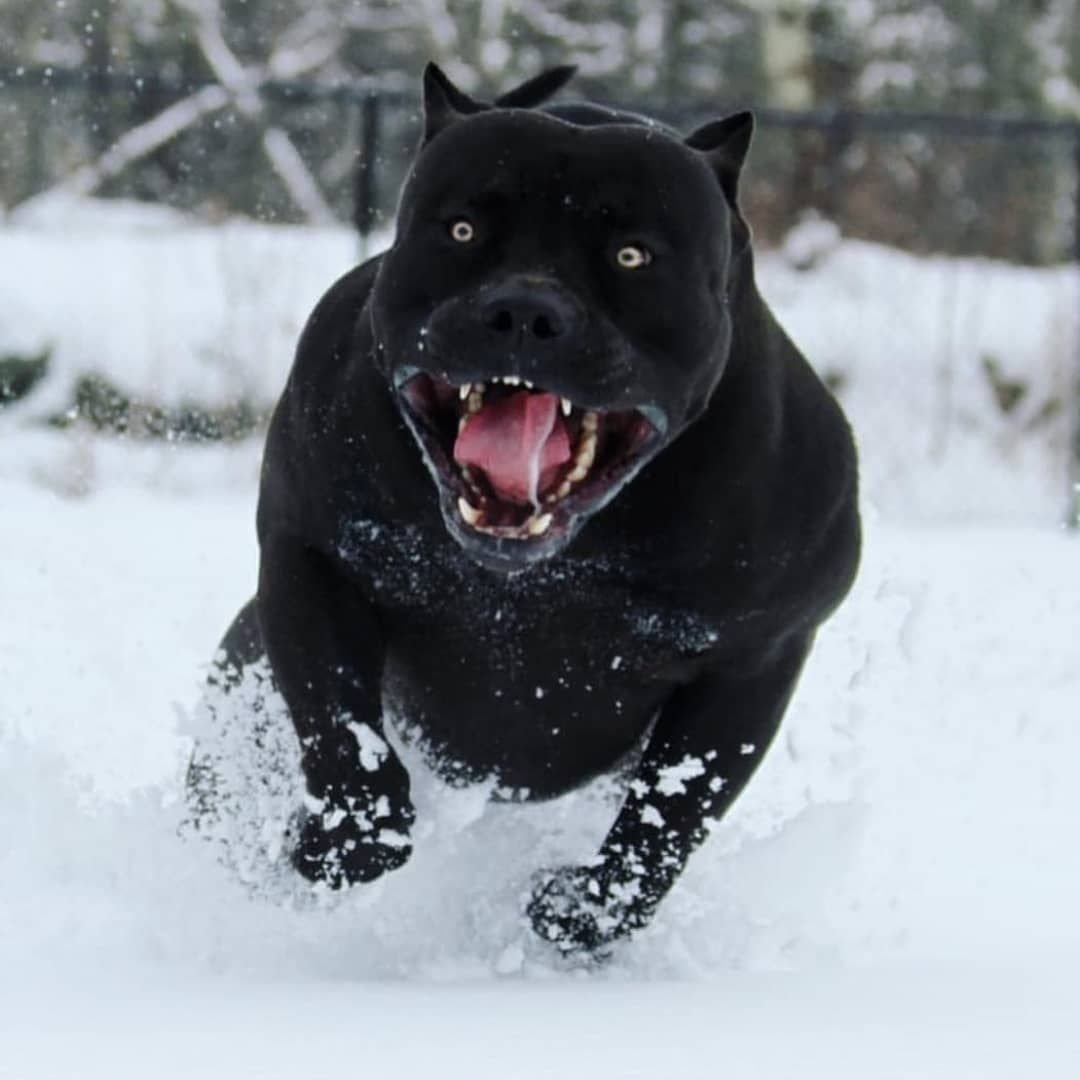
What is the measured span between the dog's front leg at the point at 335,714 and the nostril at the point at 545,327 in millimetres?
634

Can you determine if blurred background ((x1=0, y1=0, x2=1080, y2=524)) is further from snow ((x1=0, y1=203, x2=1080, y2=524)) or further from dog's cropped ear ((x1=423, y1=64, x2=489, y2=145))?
dog's cropped ear ((x1=423, y1=64, x2=489, y2=145))

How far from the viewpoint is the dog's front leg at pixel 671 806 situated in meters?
3.39

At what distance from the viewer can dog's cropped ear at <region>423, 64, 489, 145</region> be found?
3230mm

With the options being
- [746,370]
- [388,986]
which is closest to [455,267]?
[746,370]

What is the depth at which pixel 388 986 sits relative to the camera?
3.11 meters

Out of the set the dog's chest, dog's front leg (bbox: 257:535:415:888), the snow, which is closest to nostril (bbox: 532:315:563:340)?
the dog's chest

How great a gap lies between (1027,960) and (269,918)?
3.44 ft

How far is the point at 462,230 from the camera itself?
300cm

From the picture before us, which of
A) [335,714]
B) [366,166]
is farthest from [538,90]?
[366,166]

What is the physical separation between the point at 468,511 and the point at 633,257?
1.20 ft

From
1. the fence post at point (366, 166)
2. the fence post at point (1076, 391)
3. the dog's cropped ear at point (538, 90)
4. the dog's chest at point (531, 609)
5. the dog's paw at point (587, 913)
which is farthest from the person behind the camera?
the fence post at point (1076, 391)

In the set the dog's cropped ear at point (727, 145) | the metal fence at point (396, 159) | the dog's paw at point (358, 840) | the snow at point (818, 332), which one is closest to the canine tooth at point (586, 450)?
the dog's cropped ear at point (727, 145)

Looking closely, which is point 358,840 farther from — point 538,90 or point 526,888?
point 538,90

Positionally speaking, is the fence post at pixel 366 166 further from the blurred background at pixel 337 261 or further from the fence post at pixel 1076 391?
the fence post at pixel 1076 391
